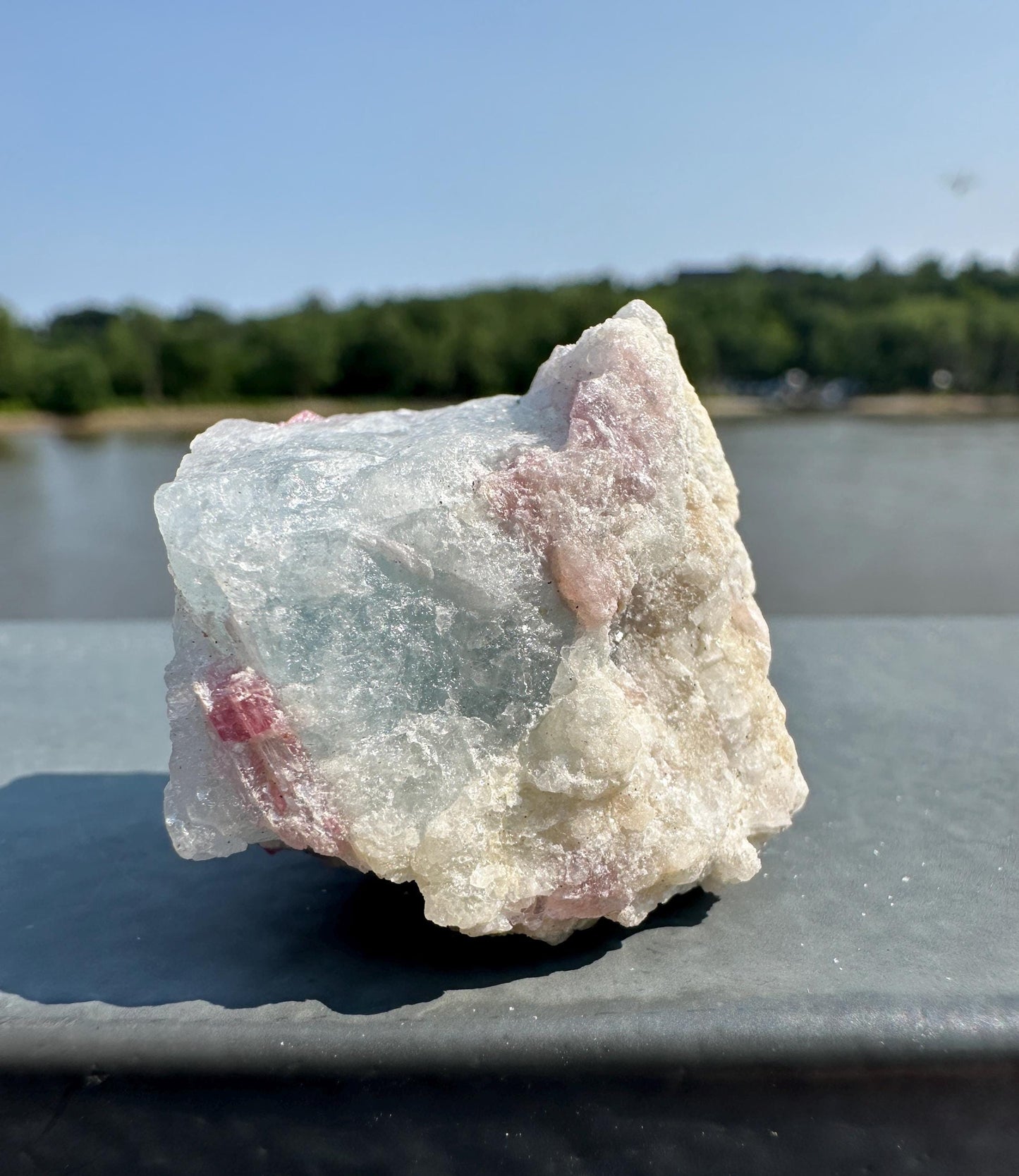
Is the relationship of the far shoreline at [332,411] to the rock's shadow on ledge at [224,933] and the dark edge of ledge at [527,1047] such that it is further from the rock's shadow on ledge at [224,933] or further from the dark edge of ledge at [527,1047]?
the dark edge of ledge at [527,1047]

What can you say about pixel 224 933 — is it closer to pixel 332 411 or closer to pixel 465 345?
pixel 332 411

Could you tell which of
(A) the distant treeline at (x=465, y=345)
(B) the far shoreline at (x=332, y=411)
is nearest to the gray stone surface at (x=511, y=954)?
(B) the far shoreline at (x=332, y=411)

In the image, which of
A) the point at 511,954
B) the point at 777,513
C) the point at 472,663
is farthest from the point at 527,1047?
the point at 777,513

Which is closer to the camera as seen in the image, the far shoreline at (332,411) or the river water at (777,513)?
the river water at (777,513)

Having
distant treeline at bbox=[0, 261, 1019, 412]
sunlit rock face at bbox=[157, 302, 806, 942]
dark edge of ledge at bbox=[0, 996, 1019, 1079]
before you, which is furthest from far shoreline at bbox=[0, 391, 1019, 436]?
dark edge of ledge at bbox=[0, 996, 1019, 1079]

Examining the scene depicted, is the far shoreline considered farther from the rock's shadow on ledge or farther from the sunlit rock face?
the sunlit rock face
